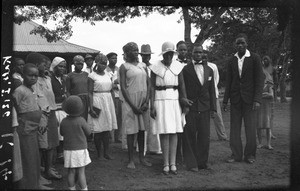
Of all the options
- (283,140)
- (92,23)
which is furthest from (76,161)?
(283,140)

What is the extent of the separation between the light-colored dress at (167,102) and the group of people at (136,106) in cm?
1

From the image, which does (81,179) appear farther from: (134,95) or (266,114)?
(266,114)

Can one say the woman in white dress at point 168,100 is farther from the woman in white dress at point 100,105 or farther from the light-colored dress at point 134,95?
the woman in white dress at point 100,105

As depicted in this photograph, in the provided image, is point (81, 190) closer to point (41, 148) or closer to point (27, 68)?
point (41, 148)

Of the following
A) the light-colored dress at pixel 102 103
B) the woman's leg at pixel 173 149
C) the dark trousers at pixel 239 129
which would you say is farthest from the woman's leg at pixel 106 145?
the dark trousers at pixel 239 129

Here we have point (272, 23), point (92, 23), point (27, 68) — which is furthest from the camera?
point (272, 23)

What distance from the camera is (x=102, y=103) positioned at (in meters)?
5.30

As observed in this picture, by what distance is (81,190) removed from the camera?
3.95 metres

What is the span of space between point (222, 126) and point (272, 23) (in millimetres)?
1990

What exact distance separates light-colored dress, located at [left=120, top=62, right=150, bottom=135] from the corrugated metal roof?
0.59m

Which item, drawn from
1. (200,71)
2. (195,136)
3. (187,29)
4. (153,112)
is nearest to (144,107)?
(153,112)

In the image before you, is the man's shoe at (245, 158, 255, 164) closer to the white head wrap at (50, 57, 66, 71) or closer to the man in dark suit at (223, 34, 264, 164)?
the man in dark suit at (223, 34, 264, 164)

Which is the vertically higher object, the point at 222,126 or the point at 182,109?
the point at 182,109

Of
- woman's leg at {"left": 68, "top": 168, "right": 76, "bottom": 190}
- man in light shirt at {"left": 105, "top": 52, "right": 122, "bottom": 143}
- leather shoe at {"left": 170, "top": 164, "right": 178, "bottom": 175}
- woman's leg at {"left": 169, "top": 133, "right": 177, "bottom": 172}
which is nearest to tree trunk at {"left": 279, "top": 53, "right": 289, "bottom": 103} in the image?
woman's leg at {"left": 169, "top": 133, "right": 177, "bottom": 172}
